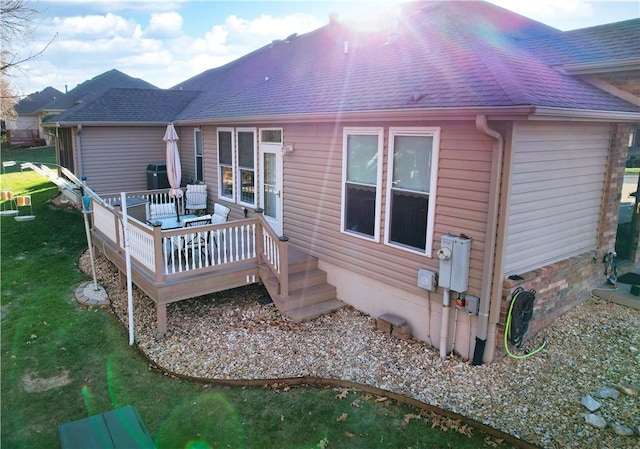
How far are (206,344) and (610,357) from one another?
18.2ft

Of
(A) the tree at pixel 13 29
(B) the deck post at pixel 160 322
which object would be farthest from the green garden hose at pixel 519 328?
(A) the tree at pixel 13 29

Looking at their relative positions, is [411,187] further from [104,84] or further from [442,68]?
[104,84]

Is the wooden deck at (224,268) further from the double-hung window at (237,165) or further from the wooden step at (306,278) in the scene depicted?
the double-hung window at (237,165)

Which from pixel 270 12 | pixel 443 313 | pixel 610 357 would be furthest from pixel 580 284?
pixel 270 12

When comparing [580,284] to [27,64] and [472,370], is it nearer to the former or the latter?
[472,370]

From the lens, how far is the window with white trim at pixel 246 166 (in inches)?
379

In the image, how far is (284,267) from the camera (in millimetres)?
7059

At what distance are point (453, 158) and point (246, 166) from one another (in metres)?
5.41

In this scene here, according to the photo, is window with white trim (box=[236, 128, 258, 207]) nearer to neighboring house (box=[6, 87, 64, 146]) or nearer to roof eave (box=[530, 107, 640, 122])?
roof eave (box=[530, 107, 640, 122])

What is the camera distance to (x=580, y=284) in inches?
287

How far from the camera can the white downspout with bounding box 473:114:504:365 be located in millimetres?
5188

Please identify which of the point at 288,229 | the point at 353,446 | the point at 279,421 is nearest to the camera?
the point at 353,446

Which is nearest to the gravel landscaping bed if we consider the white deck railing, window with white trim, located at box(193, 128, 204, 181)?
the white deck railing

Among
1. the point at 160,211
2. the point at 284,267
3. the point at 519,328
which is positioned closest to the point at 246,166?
the point at 160,211
